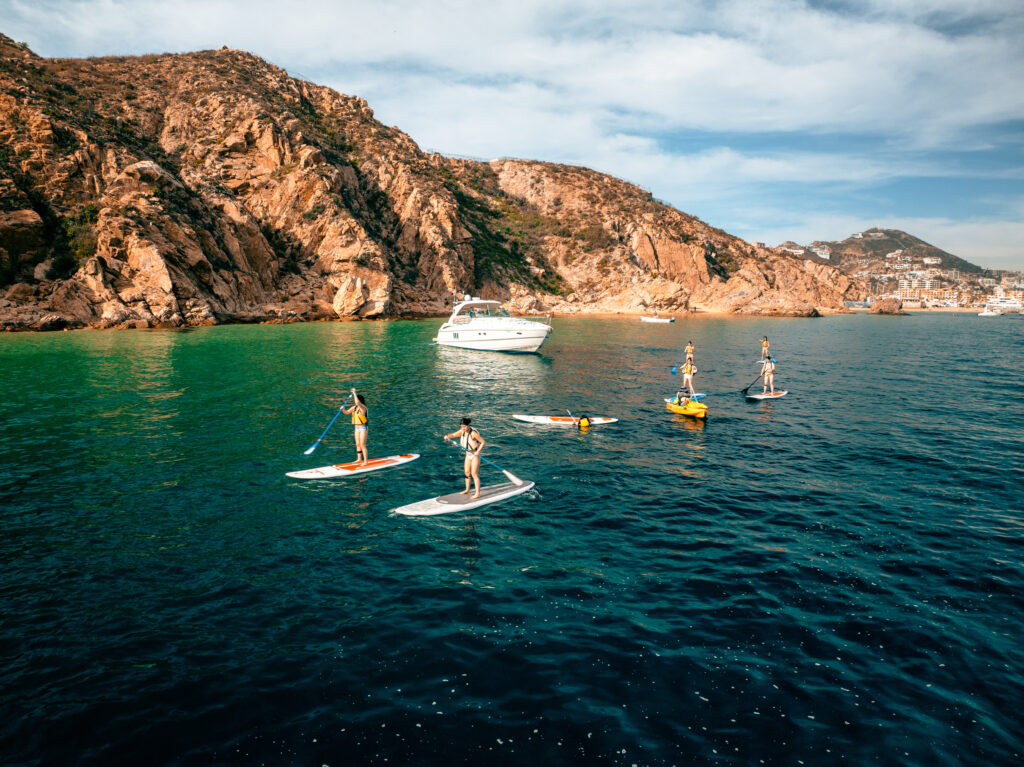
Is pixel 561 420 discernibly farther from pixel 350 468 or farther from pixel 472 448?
pixel 350 468

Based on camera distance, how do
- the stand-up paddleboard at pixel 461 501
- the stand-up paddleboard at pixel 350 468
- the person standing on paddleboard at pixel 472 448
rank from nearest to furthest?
1. the stand-up paddleboard at pixel 461 501
2. the person standing on paddleboard at pixel 472 448
3. the stand-up paddleboard at pixel 350 468

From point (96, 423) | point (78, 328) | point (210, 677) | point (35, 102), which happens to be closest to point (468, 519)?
point (210, 677)

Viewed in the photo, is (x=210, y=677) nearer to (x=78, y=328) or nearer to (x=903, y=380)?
(x=903, y=380)

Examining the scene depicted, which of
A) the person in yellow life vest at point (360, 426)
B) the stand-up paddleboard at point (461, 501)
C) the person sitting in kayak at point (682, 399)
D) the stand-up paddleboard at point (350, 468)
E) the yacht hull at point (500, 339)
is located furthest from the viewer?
the yacht hull at point (500, 339)

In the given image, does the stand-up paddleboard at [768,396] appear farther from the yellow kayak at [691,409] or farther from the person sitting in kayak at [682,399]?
the person sitting in kayak at [682,399]

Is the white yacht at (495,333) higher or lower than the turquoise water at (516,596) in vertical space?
higher

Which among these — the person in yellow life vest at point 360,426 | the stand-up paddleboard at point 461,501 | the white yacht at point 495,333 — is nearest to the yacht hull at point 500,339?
the white yacht at point 495,333

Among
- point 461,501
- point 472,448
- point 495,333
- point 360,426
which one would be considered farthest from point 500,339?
point 461,501
